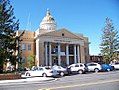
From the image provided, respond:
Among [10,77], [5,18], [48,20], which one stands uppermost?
[48,20]

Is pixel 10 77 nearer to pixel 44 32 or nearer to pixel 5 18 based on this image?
pixel 5 18

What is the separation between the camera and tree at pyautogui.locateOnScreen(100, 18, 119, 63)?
70812 millimetres

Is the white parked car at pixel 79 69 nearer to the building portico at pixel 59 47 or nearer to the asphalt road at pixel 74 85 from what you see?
the asphalt road at pixel 74 85

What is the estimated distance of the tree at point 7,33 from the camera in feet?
125

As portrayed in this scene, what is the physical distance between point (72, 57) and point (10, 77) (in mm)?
37891

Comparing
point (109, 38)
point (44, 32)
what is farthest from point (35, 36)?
point (109, 38)

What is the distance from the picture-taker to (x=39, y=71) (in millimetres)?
36312

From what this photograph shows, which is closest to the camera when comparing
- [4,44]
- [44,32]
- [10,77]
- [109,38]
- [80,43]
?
[10,77]

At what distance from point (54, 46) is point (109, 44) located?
51.2 ft

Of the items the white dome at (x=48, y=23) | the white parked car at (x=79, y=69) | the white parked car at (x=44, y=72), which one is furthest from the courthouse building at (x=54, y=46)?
the white parked car at (x=44, y=72)

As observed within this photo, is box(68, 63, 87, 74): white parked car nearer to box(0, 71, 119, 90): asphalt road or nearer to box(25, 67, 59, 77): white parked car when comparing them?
box(25, 67, 59, 77): white parked car

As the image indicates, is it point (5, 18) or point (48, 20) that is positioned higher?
point (48, 20)

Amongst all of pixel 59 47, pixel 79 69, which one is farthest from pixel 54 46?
pixel 79 69

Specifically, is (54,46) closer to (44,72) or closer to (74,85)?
(44,72)
